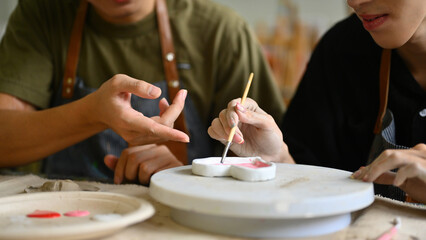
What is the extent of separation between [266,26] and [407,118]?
279cm

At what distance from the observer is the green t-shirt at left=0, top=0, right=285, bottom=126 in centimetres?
162

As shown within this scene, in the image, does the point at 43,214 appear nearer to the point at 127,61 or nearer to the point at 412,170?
the point at 412,170

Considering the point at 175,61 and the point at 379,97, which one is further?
the point at 175,61

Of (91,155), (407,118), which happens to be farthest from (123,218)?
(91,155)

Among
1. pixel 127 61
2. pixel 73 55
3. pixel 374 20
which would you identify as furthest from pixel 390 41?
pixel 73 55

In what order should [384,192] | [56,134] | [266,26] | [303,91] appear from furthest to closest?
[266,26], [303,91], [56,134], [384,192]

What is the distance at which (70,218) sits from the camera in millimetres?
767

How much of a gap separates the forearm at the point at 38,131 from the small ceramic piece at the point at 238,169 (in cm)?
45

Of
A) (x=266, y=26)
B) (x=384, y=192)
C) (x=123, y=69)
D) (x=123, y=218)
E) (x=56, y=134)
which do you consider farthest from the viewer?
(x=266, y=26)

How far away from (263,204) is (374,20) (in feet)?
2.03

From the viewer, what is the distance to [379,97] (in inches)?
52.6

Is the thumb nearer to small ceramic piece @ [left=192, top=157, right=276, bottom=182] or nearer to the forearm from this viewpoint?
the forearm

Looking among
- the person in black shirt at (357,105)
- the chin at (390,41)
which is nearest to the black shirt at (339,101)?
the person in black shirt at (357,105)

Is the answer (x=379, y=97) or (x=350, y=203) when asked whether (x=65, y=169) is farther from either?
(x=350, y=203)
